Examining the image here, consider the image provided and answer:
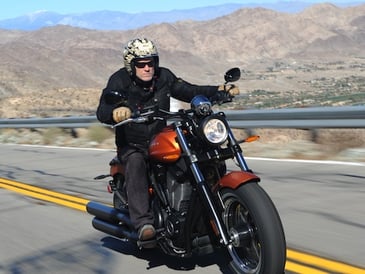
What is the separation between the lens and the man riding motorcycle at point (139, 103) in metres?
5.04

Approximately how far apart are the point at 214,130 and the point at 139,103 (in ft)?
3.67

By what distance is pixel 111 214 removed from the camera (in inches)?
223

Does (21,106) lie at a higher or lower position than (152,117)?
lower

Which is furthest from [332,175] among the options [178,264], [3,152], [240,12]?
[240,12]

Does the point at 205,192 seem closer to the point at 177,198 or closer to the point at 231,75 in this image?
the point at 177,198

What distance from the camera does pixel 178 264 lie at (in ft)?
17.2

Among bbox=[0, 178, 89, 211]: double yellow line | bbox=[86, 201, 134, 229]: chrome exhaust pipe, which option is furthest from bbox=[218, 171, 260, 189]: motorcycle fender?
bbox=[0, 178, 89, 211]: double yellow line

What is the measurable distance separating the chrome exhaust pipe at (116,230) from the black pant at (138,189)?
0.21 metres

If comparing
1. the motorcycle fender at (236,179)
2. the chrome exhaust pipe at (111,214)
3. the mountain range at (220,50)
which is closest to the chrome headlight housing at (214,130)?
the motorcycle fender at (236,179)

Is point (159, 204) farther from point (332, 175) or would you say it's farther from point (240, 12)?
point (240, 12)

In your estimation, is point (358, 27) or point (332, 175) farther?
point (358, 27)

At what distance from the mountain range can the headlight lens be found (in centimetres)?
8996

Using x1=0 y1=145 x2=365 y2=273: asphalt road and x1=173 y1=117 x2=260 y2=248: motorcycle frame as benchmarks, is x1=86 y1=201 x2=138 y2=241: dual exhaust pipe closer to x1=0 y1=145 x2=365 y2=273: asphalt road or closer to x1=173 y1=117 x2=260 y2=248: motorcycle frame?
x1=0 y1=145 x2=365 y2=273: asphalt road

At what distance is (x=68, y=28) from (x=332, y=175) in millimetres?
193228
